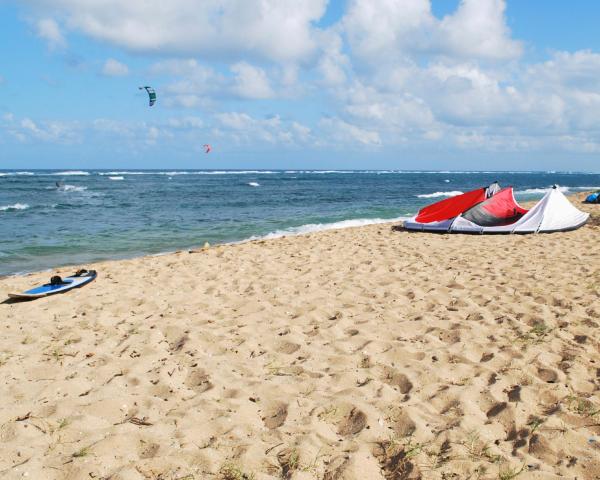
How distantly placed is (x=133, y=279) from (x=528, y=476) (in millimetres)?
6906

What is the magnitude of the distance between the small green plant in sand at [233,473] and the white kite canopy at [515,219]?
35.8ft

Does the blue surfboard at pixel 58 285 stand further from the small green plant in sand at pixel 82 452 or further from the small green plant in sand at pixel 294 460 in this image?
the small green plant in sand at pixel 294 460

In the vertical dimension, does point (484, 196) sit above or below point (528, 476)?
above

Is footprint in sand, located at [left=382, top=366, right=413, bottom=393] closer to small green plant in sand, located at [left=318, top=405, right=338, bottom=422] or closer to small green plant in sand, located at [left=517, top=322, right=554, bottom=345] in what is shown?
small green plant in sand, located at [left=318, top=405, right=338, bottom=422]

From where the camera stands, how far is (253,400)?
3.78 meters

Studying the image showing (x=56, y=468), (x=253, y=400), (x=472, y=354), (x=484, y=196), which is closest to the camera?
(x=56, y=468)

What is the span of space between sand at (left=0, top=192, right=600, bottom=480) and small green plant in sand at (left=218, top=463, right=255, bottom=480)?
1 cm

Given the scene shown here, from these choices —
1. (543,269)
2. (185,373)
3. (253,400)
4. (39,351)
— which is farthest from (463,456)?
(543,269)

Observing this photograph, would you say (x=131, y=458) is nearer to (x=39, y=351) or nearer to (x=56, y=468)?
(x=56, y=468)

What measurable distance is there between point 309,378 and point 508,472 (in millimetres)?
1749

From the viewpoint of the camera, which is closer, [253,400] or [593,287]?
[253,400]

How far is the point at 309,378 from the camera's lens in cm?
416

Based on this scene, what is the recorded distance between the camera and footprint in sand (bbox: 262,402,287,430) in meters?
3.45

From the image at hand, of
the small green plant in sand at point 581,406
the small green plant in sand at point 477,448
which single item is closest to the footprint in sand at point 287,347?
the small green plant in sand at point 477,448
